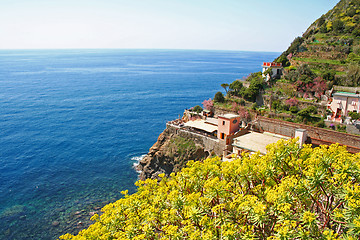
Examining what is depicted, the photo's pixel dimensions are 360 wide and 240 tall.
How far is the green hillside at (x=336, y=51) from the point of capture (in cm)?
4919

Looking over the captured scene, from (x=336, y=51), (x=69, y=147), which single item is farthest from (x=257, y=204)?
(x=336, y=51)

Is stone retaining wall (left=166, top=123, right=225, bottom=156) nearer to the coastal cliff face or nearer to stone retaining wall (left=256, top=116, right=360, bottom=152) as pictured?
the coastal cliff face

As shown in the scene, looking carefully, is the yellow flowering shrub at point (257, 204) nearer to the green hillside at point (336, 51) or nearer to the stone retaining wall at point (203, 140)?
the stone retaining wall at point (203, 140)

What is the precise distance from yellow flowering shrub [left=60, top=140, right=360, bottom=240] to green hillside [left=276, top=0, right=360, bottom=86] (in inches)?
1492

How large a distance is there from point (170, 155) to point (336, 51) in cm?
4830

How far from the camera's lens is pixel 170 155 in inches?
1822

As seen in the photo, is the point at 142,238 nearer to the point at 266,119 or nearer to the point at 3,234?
the point at 3,234

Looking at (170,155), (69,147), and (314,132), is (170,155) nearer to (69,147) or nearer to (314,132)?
(314,132)

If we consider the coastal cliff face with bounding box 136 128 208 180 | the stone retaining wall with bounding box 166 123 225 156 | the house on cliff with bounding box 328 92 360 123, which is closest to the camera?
the house on cliff with bounding box 328 92 360 123

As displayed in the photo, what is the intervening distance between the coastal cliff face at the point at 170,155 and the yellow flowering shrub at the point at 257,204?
22562mm

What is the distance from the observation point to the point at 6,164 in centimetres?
4894

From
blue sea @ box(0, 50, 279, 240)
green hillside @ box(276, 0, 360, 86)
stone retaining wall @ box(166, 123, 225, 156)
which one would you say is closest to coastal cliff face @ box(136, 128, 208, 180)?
stone retaining wall @ box(166, 123, 225, 156)

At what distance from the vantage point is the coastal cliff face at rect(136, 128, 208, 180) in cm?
4422

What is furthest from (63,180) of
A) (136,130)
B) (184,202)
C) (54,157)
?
(184,202)
